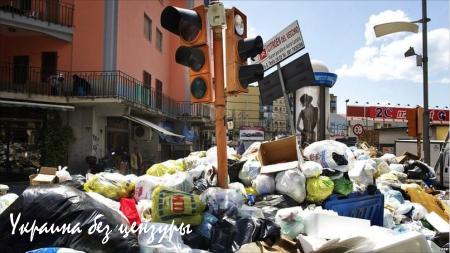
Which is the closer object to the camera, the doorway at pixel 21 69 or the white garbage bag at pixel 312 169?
the white garbage bag at pixel 312 169

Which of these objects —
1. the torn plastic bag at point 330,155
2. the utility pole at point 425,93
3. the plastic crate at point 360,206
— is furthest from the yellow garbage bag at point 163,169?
the utility pole at point 425,93

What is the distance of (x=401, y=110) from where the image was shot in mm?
43094

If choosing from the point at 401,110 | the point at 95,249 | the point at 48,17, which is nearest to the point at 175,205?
the point at 95,249

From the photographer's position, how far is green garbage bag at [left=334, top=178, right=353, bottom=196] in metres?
5.24

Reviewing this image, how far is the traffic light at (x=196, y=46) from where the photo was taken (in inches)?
175

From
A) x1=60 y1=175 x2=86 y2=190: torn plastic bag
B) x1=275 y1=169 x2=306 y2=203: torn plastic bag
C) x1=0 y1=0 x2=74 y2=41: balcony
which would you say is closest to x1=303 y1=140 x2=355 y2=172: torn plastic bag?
x1=275 y1=169 x2=306 y2=203: torn plastic bag

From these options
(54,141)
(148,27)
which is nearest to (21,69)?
(54,141)

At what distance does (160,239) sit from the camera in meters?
3.29

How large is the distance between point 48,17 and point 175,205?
15846mm

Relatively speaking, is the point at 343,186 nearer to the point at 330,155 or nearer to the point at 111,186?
the point at 330,155

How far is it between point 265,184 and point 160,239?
2.13m

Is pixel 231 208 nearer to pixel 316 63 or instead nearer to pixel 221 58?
pixel 221 58

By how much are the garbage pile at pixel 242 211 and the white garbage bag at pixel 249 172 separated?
14 millimetres

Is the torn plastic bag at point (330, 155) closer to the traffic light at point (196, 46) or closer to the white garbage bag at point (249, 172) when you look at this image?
the white garbage bag at point (249, 172)
